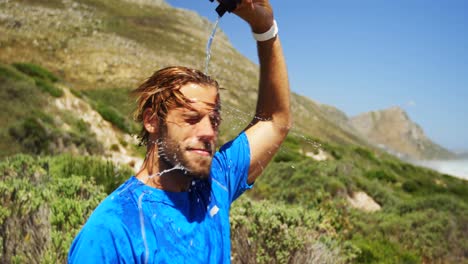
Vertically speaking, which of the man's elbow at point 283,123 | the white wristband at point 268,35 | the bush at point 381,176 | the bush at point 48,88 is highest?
the white wristband at point 268,35

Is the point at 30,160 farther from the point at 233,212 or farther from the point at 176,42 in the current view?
the point at 176,42

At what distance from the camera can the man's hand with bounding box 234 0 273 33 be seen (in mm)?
2045

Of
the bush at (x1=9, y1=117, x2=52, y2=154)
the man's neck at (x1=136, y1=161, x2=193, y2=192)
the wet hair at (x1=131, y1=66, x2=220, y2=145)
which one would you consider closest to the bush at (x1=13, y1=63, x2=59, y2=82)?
the bush at (x1=9, y1=117, x2=52, y2=154)

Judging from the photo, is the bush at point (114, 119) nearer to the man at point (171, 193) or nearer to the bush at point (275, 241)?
the bush at point (275, 241)

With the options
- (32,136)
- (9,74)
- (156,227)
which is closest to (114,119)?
(9,74)

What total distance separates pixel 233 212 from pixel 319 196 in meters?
4.65

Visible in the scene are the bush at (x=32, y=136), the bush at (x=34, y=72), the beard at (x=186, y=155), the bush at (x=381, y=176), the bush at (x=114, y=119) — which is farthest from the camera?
the bush at (x=34, y=72)

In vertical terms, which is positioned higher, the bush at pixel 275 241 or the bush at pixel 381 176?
the bush at pixel 275 241

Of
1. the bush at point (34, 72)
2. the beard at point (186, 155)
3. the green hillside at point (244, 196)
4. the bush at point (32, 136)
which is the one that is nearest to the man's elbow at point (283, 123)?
the green hillside at point (244, 196)

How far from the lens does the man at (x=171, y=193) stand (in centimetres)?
141

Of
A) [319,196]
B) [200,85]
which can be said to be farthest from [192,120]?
[319,196]

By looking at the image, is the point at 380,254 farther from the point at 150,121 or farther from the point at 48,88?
the point at 48,88

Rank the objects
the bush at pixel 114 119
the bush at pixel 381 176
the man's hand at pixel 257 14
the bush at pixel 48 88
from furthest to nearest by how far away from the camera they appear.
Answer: the bush at pixel 114 119, the bush at pixel 381 176, the bush at pixel 48 88, the man's hand at pixel 257 14

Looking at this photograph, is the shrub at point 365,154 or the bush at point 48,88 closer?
the bush at point 48,88
